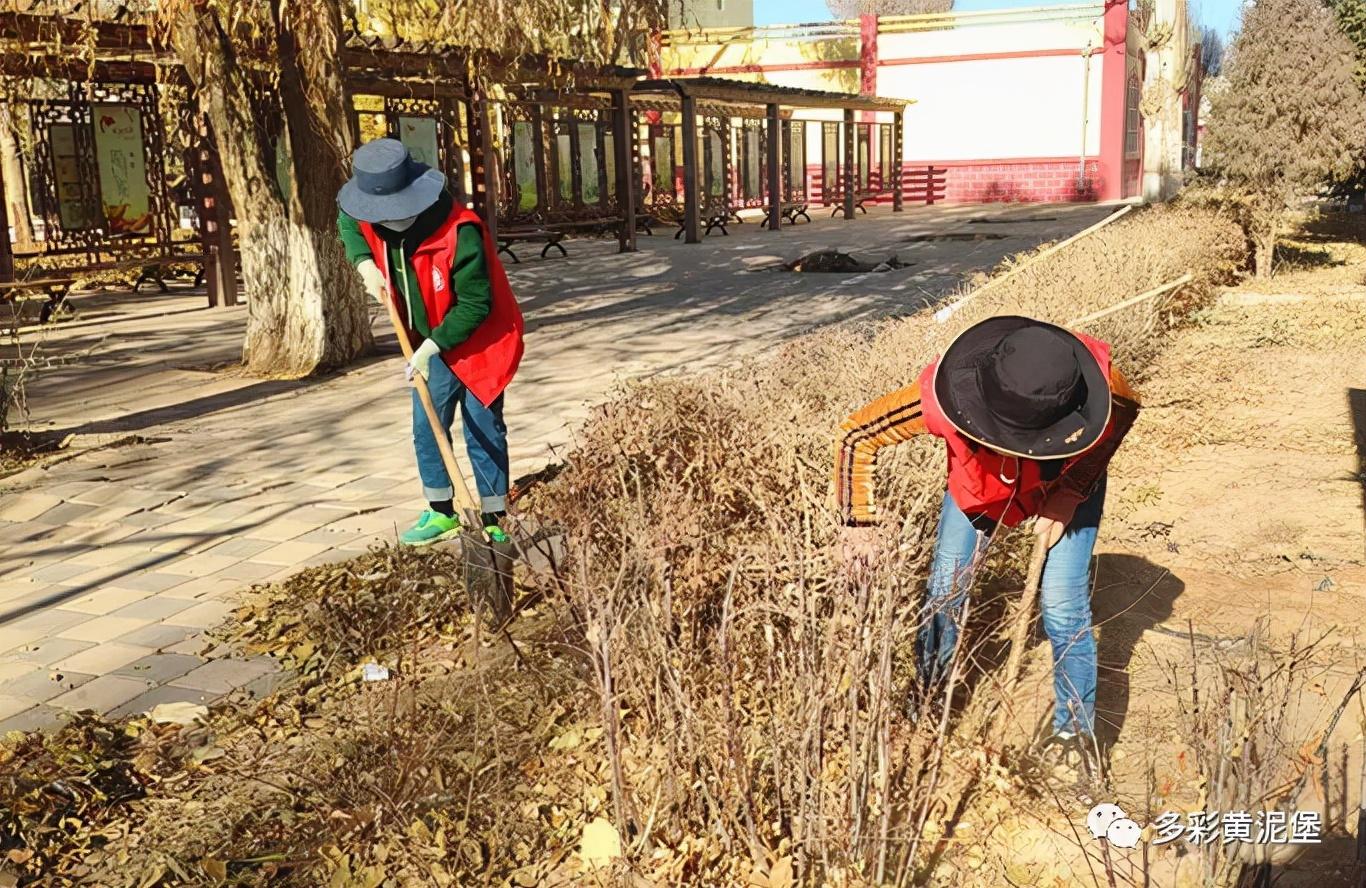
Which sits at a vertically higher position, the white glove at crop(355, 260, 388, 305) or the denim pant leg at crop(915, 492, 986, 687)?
the white glove at crop(355, 260, 388, 305)

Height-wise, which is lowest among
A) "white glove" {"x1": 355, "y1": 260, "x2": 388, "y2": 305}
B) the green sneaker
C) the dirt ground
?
the dirt ground

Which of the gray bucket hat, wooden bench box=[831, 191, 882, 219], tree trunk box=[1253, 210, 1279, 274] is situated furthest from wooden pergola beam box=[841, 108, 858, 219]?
the gray bucket hat

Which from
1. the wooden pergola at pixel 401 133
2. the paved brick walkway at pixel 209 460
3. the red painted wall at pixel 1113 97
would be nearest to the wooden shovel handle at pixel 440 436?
the paved brick walkway at pixel 209 460

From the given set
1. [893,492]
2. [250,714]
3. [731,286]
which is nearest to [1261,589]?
[893,492]

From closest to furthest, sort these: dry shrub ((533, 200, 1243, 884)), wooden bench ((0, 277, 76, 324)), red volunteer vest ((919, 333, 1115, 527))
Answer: dry shrub ((533, 200, 1243, 884)) → red volunteer vest ((919, 333, 1115, 527)) → wooden bench ((0, 277, 76, 324))

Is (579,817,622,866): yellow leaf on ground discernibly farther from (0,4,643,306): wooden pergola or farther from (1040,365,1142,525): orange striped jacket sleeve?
(0,4,643,306): wooden pergola

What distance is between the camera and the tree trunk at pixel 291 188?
349 inches

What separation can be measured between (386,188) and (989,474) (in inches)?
98.5

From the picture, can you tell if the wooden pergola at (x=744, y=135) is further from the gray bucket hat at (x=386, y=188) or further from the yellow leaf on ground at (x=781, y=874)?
the yellow leaf on ground at (x=781, y=874)

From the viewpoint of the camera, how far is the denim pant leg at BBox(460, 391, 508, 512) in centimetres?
498

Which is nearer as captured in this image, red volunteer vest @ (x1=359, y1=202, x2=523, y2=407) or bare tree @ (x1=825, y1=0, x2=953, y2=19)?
red volunteer vest @ (x1=359, y1=202, x2=523, y2=407)

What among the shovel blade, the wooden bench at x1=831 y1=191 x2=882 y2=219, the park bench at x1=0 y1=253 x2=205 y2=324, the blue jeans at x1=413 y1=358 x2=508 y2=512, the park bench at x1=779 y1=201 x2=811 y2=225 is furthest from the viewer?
the wooden bench at x1=831 y1=191 x2=882 y2=219

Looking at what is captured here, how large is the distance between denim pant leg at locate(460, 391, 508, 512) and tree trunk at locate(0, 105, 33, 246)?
41.5 ft

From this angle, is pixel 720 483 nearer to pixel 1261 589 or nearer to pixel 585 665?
pixel 585 665
